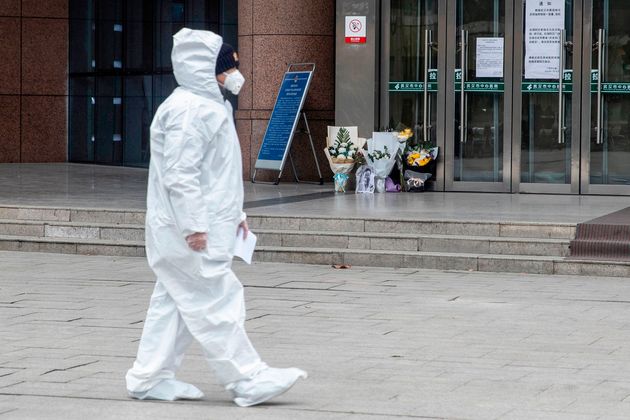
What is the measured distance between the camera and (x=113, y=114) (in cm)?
2145

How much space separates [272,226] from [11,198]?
365 centimetres

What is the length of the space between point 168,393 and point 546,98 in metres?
10.7

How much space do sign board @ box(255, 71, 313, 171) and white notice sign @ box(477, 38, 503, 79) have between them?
7.21ft

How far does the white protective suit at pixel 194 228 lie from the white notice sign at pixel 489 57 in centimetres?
1031

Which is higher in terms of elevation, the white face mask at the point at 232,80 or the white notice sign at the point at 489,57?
the white notice sign at the point at 489,57

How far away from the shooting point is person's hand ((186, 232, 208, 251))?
5680mm

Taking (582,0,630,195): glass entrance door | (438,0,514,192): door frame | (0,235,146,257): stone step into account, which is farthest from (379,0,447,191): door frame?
(0,235,146,257): stone step

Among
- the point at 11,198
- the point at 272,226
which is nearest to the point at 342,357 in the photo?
the point at 272,226

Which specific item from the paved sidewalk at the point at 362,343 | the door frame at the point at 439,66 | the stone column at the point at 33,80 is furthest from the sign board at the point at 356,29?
the stone column at the point at 33,80

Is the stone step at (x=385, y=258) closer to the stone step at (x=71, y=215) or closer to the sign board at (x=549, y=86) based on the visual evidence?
the stone step at (x=71, y=215)

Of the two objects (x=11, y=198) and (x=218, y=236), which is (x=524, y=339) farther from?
(x=11, y=198)

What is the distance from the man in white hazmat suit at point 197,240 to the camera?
5711 millimetres

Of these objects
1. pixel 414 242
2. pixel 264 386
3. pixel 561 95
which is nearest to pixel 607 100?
pixel 561 95

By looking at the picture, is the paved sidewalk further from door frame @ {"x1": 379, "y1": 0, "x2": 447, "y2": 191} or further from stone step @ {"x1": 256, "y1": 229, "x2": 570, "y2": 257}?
door frame @ {"x1": 379, "y1": 0, "x2": 447, "y2": 191}
